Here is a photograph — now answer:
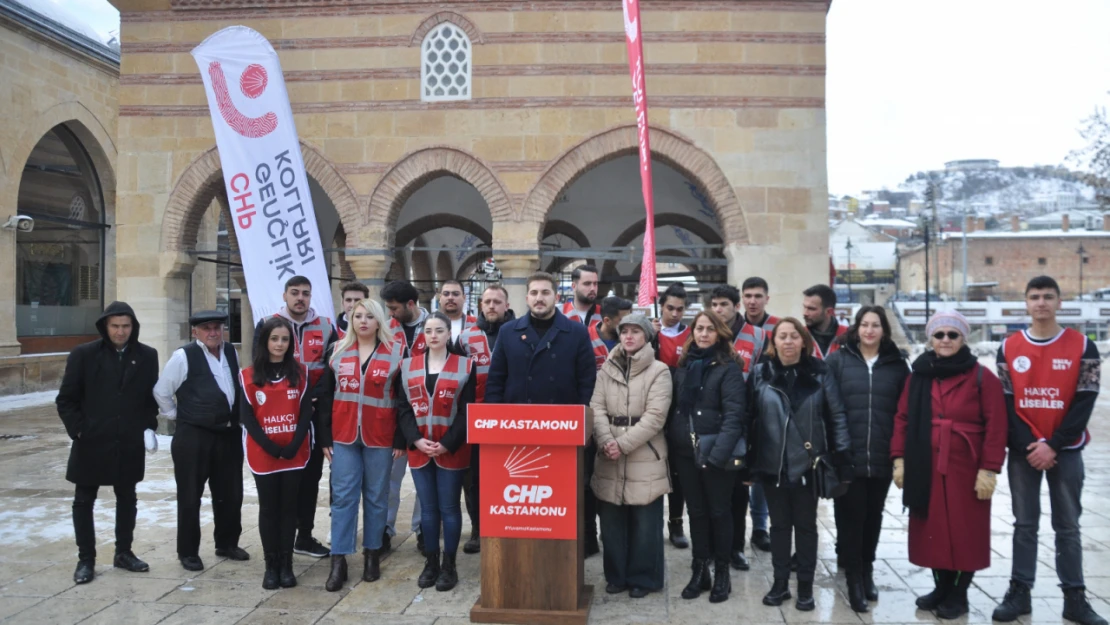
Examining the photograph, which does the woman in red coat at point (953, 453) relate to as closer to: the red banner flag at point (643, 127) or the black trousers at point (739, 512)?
the black trousers at point (739, 512)

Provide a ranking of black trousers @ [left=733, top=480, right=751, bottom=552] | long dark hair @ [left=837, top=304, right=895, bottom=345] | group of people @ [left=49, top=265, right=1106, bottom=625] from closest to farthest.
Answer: group of people @ [left=49, top=265, right=1106, bottom=625]
long dark hair @ [left=837, top=304, right=895, bottom=345]
black trousers @ [left=733, top=480, right=751, bottom=552]

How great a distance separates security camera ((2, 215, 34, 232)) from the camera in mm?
16266

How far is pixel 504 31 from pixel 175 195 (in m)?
5.12

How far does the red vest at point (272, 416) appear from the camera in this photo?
17.3 ft

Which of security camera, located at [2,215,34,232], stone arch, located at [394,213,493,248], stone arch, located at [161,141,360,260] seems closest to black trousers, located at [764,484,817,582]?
stone arch, located at [161,141,360,260]

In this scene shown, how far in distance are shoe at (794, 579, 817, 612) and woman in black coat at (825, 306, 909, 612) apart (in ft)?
0.75

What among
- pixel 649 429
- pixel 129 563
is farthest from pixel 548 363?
pixel 129 563

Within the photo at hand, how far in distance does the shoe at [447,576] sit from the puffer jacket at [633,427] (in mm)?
1012

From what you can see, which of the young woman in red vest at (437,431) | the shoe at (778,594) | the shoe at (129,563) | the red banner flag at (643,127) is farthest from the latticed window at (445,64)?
the shoe at (778,594)

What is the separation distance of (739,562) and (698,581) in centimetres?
65

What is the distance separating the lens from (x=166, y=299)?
11.9 m

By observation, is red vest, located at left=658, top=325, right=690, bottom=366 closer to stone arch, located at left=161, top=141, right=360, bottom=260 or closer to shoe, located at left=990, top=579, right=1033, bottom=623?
shoe, located at left=990, top=579, right=1033, bottom=623

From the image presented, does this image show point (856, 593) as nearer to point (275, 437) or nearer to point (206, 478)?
point (275, 437)

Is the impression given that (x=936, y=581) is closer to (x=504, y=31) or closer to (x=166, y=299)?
(x=504, y=31)
